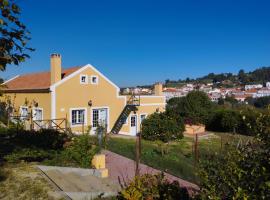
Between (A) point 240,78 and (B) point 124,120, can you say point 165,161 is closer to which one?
(B) point 124,120

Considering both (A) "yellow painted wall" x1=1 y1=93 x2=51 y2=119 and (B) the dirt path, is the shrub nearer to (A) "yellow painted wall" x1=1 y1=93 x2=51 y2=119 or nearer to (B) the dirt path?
(B) the dirt path

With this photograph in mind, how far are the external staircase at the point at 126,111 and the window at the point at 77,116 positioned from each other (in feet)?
13.6

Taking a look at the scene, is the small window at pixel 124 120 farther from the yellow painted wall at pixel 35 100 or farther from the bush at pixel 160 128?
the yellow painted wall at pixel 35 100

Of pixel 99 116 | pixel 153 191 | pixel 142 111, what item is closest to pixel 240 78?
pixel 142 111

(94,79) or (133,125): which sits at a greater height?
(94,79)

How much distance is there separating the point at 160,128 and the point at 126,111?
5605 millimetres

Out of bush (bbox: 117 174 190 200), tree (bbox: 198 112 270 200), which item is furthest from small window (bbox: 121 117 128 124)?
tree (bbox: 198 112 270 200)

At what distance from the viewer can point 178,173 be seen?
1241 cm

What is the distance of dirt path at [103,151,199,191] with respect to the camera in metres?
11.0

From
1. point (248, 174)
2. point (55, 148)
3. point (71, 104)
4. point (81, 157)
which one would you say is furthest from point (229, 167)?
point (71, 104)

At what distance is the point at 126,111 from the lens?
31484 mm

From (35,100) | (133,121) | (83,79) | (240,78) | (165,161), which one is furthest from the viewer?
(240,78)

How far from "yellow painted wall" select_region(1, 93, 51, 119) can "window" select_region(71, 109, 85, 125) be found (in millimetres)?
2101

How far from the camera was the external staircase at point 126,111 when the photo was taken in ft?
101
